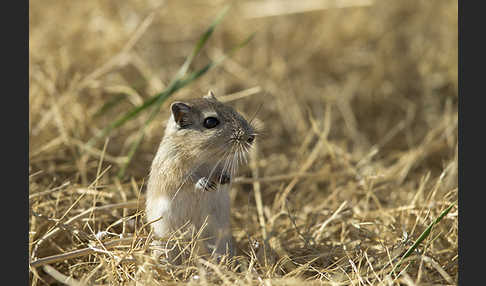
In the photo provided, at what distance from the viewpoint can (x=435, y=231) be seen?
12.2ft

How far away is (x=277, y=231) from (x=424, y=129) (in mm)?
2308

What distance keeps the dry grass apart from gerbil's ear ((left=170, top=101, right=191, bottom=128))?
18.0 inches

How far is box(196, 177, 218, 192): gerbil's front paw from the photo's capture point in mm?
3146

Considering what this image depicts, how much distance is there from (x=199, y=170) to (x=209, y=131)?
0.24 metres

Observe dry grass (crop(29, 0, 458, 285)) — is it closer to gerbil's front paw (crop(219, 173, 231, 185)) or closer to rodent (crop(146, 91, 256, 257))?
rodent (crop(146, 91, 256, 257))

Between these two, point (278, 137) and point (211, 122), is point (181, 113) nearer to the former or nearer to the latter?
point (211, 122)

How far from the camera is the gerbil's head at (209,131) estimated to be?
3.21 meters

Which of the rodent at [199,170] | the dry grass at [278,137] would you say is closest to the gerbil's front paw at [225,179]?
the rodent at [199,170]

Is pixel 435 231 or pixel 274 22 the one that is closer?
pixel 435 231

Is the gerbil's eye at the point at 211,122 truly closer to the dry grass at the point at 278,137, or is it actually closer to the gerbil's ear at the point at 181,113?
the gerbil's ear at the point at 181,113

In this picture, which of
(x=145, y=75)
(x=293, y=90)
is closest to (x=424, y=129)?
(x=293, y=90)

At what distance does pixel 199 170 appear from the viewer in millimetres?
3283

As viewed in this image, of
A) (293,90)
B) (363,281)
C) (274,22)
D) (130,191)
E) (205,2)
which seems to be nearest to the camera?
(363,281)

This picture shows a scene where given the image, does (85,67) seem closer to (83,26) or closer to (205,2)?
(83,26)
